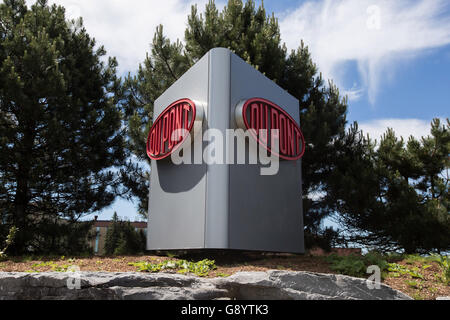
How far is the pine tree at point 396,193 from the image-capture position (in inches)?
390

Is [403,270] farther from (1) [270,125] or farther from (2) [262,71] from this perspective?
(2) [262,71]

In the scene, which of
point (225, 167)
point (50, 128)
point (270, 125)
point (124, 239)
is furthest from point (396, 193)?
point (50, 128)

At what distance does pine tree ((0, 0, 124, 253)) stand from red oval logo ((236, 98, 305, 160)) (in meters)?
5.65

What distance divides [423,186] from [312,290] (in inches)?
340

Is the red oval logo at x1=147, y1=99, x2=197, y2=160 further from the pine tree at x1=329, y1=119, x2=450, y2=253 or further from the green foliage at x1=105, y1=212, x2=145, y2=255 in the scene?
the pine tree at x1=329, y1=119, x2=450, y2=253

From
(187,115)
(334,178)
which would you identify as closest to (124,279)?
(187,115)

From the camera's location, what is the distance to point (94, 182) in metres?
11.7

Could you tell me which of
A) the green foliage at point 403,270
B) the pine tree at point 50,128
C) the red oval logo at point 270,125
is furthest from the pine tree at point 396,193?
the pine tree at point 50,128

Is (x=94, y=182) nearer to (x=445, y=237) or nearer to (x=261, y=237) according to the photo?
(x=261, y=237)

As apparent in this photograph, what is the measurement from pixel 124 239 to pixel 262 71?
6356 millimetres

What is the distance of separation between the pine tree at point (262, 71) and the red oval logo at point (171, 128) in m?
2.51

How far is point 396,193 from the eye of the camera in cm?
1093

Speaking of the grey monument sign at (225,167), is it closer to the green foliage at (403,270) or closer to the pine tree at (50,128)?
the green foliage at (403,270)

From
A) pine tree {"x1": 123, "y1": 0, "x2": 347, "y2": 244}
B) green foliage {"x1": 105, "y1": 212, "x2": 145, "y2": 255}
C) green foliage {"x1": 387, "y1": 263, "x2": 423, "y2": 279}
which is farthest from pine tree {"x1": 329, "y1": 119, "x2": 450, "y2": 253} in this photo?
green foliage {"x1": 105, "y1": 212, "x2": 145, "y2": 255}
